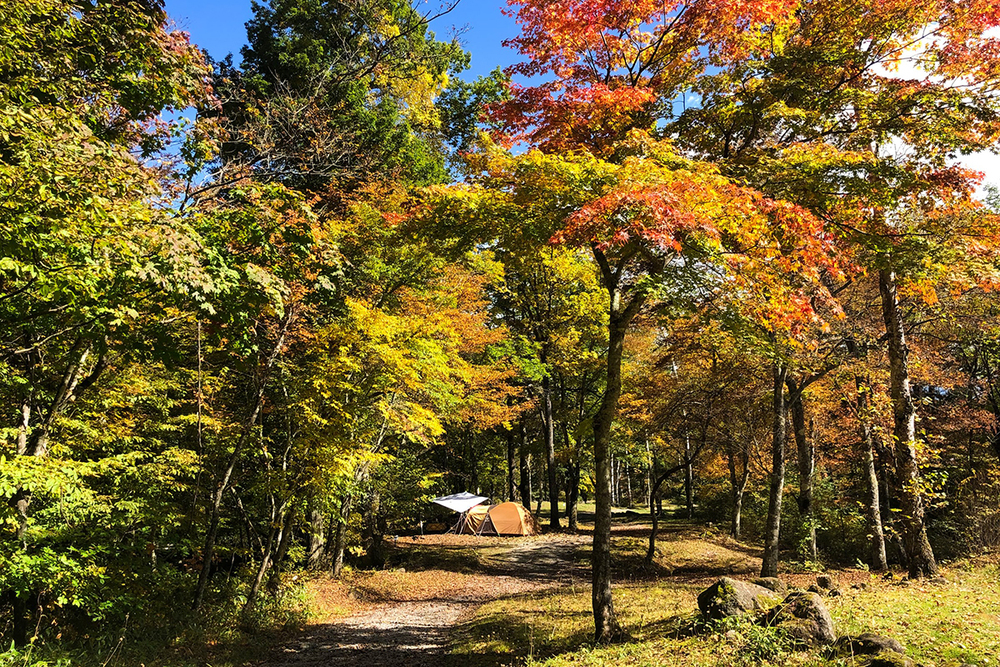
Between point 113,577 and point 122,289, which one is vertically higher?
point 122,289

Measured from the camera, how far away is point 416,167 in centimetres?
1753

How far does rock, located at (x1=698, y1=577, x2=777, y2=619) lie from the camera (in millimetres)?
6406

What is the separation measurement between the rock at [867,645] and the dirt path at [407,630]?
18.0 feet

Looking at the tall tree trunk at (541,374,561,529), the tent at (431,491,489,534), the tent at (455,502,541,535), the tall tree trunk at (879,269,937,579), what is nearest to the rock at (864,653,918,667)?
the tall tree trunk at (879,269,937,579)

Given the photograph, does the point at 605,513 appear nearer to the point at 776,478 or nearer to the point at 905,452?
the point at 776,478

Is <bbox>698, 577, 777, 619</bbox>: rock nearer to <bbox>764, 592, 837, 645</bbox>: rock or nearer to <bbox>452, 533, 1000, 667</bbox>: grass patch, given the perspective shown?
<bbox>452, 533, 1000, 667</bbox>: grass patch

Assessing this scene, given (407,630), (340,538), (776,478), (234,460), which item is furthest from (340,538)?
(776,478)

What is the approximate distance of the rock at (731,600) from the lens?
641 cm

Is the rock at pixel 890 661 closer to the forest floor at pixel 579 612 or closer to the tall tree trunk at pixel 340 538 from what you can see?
the forest floor at pixel 579 612

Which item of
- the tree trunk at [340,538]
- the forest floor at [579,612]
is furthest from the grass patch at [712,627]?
the tree trunk at [340,538]

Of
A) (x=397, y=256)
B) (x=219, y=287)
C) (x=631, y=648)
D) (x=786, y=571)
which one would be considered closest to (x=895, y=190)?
(x=631, y=648)

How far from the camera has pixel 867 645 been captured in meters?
4.93

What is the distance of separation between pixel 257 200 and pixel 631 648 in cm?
757

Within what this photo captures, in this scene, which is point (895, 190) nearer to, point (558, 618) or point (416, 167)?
point (558, 618)
